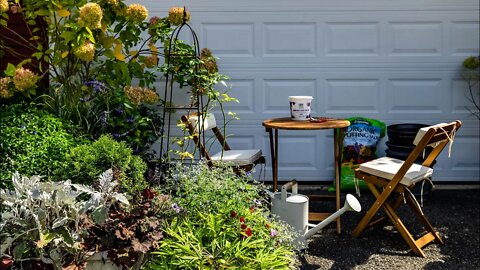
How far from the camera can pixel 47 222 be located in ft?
8.15

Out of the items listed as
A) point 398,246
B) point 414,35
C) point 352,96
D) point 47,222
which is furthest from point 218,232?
point 414,35

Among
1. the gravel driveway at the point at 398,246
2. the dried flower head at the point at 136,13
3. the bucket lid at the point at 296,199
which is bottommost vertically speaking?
the gravel driveway at the point at 398,246

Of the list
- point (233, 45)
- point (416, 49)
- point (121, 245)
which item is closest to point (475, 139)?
point (416, 49)

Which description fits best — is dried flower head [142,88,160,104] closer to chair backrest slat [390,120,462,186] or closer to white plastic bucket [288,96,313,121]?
white plastic bucket [288,96,313,121]

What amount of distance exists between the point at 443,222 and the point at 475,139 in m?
1.42

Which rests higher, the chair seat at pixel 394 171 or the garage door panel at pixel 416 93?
the garage door panel at pixel 416 93

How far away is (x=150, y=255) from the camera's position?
2.59m

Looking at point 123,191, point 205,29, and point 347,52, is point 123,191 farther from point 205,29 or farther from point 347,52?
point 347,52

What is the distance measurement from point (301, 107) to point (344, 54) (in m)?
1.33

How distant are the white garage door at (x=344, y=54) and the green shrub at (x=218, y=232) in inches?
93.0

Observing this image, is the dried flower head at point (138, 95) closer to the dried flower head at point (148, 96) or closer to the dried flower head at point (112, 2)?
the dried flower head at point (148, 96)

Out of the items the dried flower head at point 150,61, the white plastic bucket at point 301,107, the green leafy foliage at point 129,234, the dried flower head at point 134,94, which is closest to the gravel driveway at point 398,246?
the white plastic bucket at point 301,107

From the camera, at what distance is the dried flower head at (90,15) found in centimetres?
356

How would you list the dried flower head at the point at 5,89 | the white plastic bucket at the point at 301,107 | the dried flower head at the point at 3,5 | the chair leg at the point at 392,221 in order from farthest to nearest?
the white plastic bucket at the point at 301,107 → the dried flower head at the point at 5,89 → the dried flower head at the point at 3,5 → the chair leg at the point at 392,221
